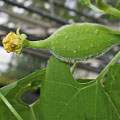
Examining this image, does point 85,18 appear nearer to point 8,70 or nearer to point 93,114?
point 8,70

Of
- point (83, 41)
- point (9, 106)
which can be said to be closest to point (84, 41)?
point (83, 41)

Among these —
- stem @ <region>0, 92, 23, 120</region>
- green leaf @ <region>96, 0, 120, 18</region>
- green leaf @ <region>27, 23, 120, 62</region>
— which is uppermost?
green leaf @ <region>96, 0, 120, 18</region>

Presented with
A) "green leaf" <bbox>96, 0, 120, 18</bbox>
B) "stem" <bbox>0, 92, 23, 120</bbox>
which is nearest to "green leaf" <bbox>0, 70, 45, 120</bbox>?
"stem" <bbox>0, 92, 23, 120</bbox>

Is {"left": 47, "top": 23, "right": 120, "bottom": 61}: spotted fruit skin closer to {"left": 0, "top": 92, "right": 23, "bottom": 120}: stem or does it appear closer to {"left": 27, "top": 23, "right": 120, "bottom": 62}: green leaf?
{"left": 27, "top": 23, "right": 120, "bottom": 62}: green leaf

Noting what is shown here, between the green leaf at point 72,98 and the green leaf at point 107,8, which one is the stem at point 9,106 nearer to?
the green leaf at point 72,98

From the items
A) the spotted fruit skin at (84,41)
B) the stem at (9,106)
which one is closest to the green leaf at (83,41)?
the spotted fruit skin at (84,41)

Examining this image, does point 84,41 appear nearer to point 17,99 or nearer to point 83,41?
A: point 83,41
